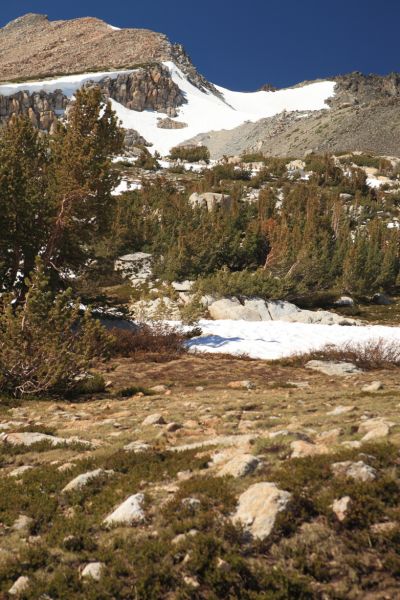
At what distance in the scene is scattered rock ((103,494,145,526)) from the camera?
376 cm

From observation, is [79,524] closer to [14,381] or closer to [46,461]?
[46,461]

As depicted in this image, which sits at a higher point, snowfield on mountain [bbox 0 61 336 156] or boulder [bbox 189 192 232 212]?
snowfield on mountain [bbox 0 61 336 156]

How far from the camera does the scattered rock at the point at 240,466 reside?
A: 13.8 ft

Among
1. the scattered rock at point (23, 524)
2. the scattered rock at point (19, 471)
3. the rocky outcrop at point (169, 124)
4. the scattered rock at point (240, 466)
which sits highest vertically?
the rocky outcrop at point (169, 124)

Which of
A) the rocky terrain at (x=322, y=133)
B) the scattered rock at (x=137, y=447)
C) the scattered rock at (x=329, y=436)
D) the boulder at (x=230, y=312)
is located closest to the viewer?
the scattered rock at (x=329, y=436)

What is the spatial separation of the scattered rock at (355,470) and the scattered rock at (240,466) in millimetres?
753

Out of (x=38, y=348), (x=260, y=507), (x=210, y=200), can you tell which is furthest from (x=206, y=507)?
(x=210, y=200)

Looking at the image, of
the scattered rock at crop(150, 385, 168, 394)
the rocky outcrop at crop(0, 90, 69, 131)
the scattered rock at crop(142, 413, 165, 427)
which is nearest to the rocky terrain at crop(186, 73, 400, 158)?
the rocky outcrop at crop(0, 90, 69, 131)

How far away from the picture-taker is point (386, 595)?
2.83 meters

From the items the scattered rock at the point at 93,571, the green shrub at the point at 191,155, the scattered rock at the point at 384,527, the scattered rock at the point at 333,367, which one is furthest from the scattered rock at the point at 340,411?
the green shrub at the point at 191,155

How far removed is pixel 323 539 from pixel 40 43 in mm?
187731

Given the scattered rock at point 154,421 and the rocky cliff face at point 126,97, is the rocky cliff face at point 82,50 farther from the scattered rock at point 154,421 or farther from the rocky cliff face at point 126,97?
the scattered rock at point 154,421

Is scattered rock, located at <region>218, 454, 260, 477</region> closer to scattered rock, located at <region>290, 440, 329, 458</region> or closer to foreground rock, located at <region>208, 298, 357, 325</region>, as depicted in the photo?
scattered rock, located at <region>290, 440, 329, 458</region>

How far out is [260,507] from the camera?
360 cm
